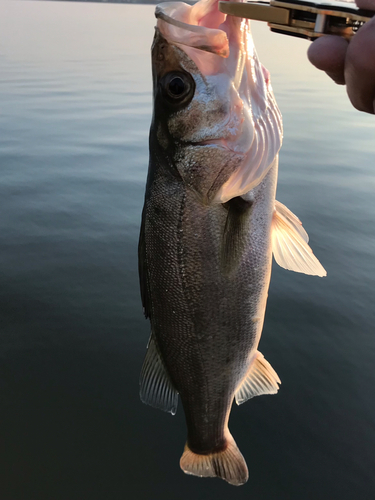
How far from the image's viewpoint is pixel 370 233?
21.4ft

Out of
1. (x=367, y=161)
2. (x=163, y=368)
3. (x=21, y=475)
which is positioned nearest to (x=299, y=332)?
(x=163, y=368)

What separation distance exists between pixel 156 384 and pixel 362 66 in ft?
6.02

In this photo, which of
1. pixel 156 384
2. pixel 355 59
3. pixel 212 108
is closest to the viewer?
pixel 355 59

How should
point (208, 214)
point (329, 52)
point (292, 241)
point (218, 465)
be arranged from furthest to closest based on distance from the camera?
point (218, 465) < point (292, 241) < point (208, 214) < point (329, 52)

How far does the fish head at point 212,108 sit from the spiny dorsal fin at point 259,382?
1074 millimetres

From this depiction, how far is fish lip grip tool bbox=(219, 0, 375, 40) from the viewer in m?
1.27

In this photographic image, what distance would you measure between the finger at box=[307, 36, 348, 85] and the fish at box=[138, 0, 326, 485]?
0.49m

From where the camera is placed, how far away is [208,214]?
2.00 metres

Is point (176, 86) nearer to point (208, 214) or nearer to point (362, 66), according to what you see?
point (208, 214)

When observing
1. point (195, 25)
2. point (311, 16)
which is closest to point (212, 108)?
point (195, 25)

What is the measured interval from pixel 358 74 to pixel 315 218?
5883 millimetres

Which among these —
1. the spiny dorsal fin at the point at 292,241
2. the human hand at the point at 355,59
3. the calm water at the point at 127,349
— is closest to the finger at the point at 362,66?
the human hand at the point at 355,59

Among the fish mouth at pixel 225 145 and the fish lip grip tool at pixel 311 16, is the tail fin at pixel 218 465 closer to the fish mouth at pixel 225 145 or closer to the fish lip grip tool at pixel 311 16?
the fish mouth at pixel 225 145

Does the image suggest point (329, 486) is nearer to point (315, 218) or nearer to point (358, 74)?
point (358, 74)
